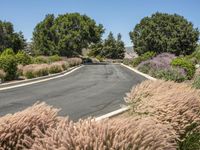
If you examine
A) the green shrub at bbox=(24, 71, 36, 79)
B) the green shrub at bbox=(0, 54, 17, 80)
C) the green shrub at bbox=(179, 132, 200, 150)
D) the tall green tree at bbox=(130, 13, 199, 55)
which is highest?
the tall green tree at bbox=(130, 13, 199, 55)

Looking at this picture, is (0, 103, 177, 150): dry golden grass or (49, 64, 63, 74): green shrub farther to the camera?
(49, 64, 63, 74): green shrub

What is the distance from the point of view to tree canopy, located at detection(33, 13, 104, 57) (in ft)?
282

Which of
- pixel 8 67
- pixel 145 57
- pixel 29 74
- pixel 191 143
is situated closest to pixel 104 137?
pixel 191 143

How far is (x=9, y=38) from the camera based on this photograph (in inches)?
3187

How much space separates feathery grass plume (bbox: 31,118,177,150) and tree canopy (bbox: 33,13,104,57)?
3168 inches

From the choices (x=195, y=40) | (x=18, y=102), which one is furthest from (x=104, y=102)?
(x=195, y=40)

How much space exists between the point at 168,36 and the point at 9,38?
32378mm

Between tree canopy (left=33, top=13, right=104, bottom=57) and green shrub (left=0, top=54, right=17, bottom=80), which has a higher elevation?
tree canopy (left=33, top=13, right=104, bottom=57)

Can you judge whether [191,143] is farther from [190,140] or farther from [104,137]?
[104,137]

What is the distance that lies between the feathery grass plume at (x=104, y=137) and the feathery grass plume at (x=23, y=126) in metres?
0.30

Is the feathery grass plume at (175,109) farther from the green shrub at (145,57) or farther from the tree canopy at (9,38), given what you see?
the tree canopy at (9,38)

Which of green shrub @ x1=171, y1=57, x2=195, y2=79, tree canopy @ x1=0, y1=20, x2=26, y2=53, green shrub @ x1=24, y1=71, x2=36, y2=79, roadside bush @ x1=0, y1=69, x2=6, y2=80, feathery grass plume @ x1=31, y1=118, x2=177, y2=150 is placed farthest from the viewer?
tree canopy @ x1=0, y1=20, x2=26, y2=53

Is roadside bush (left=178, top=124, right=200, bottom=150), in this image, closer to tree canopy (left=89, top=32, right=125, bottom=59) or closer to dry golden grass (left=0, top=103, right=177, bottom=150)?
dry golden grass (left=0, top=103, right=177, bottom=150)

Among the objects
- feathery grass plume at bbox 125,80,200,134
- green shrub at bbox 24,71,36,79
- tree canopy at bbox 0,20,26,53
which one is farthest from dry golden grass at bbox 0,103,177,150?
tree canopy at bbox 0,20,26,53
